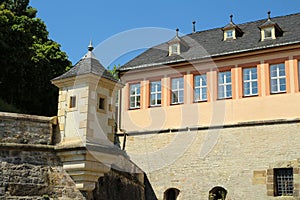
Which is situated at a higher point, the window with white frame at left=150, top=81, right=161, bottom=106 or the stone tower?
the window with white frame at left=150, top=81, right=161, bottom=106

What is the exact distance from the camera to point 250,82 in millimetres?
20938

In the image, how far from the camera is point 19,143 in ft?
36.2

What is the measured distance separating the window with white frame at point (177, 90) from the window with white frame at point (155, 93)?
695 millimetres

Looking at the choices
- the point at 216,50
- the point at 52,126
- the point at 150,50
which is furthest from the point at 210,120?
the point at 52,126

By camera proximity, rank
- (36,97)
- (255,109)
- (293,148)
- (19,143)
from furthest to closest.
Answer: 1. (36,97)
2. (255,109)
3. (293,148)
4. (19,143)

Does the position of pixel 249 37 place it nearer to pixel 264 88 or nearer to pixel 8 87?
pixel 264 88

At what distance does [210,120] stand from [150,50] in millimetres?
6257

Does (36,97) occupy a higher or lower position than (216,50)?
lower

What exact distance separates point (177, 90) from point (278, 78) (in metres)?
4.76

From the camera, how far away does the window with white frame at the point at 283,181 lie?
62.3ft

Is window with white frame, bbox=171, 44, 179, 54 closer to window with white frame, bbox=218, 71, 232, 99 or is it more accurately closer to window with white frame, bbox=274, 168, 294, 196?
window with white frame, bbox=218, 71, 232, 99

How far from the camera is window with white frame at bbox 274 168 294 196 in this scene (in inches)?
748

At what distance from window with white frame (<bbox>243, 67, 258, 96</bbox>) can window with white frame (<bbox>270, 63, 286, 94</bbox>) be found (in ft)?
2.38

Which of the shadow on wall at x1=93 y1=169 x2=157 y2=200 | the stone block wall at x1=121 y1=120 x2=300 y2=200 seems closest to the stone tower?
the shadow on wall at x1=93 y1=169 x2=157 y2=200
